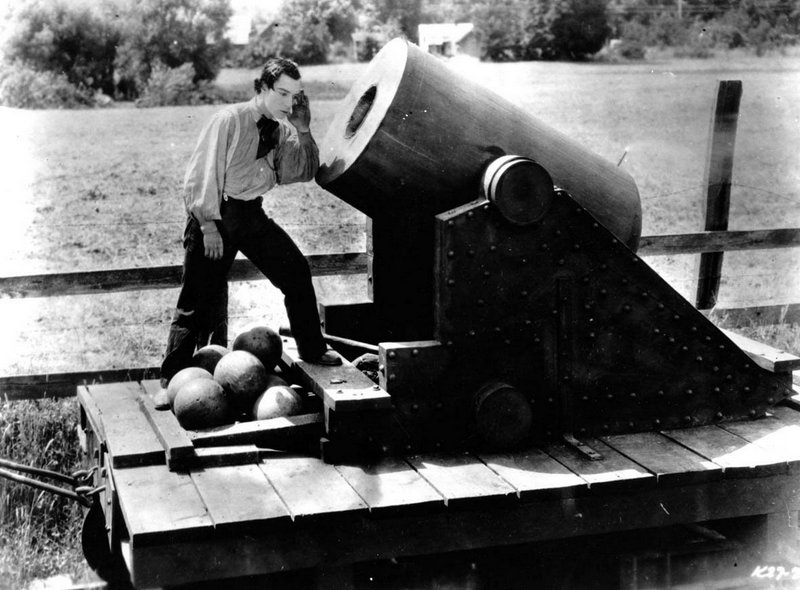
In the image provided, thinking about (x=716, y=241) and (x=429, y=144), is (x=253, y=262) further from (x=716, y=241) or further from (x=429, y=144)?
(x=716, y=241)

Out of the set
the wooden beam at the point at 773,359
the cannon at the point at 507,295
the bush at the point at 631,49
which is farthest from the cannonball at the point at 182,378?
the bush at the point at 631,49

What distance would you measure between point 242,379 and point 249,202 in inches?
30.8

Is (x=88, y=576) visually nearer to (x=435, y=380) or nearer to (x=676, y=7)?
(x=435, y=380)

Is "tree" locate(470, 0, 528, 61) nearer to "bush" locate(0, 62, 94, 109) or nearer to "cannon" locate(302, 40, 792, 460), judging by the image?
"bush" locate(0, 62, 94, 109)

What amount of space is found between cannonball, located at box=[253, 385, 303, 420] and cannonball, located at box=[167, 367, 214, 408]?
0.27 meters

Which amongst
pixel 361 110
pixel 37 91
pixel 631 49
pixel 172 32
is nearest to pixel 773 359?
pixel 361 110

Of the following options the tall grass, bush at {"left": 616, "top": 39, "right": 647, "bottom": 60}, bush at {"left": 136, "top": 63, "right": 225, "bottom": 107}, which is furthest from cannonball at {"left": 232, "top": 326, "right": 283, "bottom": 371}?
bush at {"left": 616, "top": 39, "right": 647, "bottom": 60}

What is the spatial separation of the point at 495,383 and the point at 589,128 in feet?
44.2

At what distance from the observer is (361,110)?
458cm

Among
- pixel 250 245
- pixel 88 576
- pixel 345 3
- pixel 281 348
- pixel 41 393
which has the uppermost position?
pixel 345 3

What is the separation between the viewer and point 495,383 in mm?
4285

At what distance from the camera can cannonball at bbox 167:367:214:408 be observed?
4.47 metres

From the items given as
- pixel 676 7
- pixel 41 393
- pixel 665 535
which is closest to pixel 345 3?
pixel 676 7

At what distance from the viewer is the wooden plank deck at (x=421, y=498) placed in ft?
11.6
